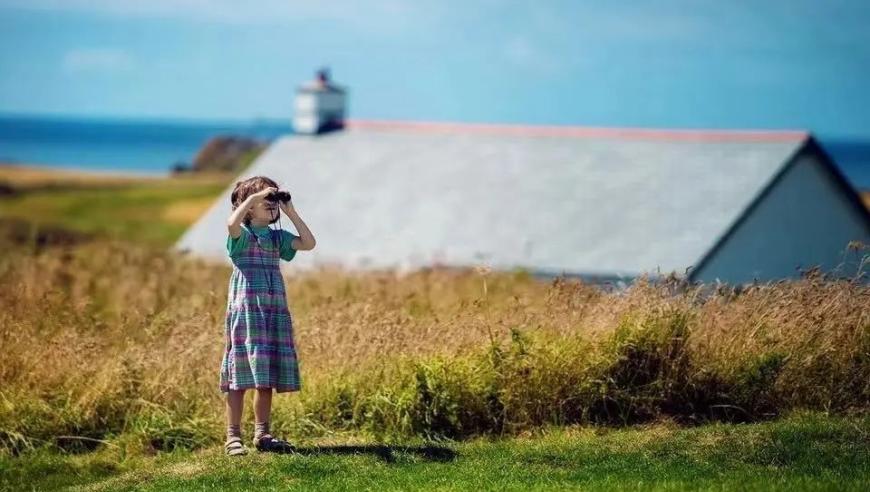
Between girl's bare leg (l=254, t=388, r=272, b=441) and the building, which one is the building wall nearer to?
the building

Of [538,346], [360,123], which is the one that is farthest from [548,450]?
[360,123]

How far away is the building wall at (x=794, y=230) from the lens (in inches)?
849

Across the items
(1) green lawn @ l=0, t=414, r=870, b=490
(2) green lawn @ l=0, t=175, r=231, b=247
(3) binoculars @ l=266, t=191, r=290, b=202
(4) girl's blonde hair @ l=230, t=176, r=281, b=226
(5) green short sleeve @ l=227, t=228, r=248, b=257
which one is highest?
(2) green lawn @ l=0, t=175, r=231, b=247

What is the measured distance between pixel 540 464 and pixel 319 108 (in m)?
22.3

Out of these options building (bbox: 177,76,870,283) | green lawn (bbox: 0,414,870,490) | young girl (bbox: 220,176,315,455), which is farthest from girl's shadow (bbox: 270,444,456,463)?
building (bbox: 177,76,870,283)

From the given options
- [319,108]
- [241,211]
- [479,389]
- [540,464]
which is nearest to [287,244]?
[241,211]

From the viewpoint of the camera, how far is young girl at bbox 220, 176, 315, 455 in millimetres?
8797

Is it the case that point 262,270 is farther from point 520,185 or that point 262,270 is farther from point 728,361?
point 520,185

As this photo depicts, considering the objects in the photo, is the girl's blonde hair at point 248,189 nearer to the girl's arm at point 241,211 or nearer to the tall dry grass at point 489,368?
the girl's arm at point 241,211

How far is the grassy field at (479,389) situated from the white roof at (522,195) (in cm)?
1006

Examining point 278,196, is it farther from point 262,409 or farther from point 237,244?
point 262,409

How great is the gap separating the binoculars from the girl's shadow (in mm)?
1702

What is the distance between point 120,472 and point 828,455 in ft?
16.0

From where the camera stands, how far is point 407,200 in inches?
1000
